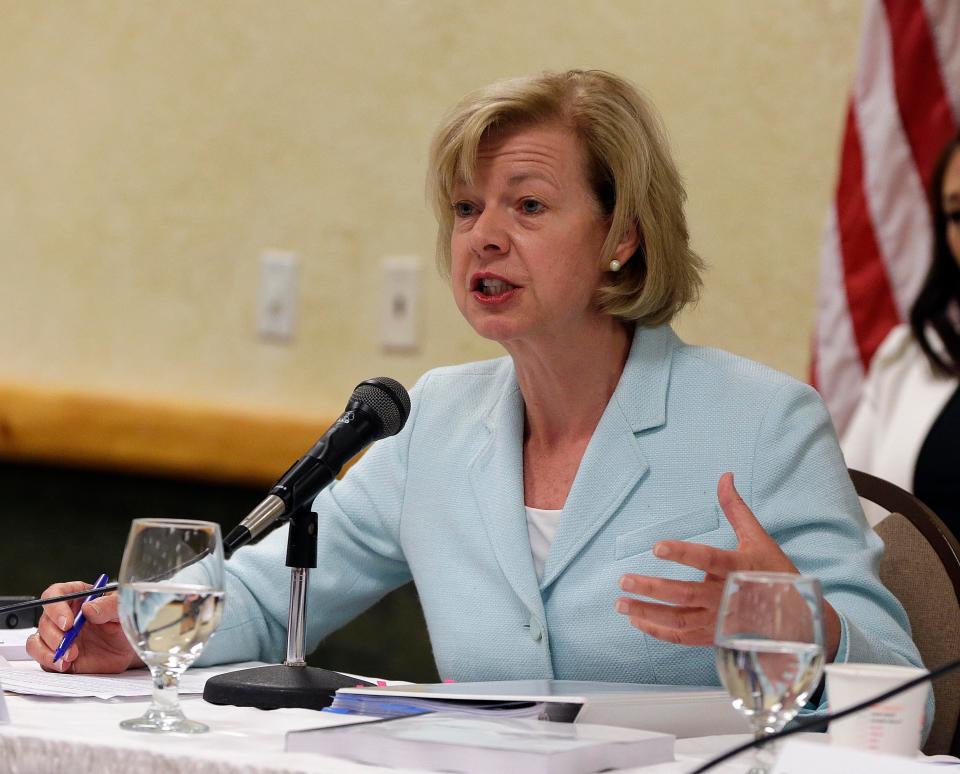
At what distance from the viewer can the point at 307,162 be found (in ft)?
9.30

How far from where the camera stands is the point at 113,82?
298cm

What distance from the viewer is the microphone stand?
115cm

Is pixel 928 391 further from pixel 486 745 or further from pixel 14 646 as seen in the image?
pixel 486 745

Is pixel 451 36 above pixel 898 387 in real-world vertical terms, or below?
above

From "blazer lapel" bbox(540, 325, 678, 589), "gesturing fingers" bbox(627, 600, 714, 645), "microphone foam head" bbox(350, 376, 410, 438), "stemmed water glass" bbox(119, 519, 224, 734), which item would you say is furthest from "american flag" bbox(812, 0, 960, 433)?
"stemmed water glass" bbox(119, 519, 224, 734)

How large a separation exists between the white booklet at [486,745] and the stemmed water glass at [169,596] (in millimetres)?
108

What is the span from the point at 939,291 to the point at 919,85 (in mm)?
382

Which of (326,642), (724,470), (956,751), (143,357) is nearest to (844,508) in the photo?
(724,470)

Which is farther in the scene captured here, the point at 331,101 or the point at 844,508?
the point at 331,101

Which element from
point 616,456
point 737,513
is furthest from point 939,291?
point 737,513

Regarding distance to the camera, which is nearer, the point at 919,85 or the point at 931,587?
the point at 931,587

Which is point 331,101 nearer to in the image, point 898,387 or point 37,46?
point 37,46

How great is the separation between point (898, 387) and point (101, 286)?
1.69 meters

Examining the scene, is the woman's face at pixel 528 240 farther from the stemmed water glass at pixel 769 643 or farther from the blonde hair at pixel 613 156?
the stemmed water glass at pixel 769 643
